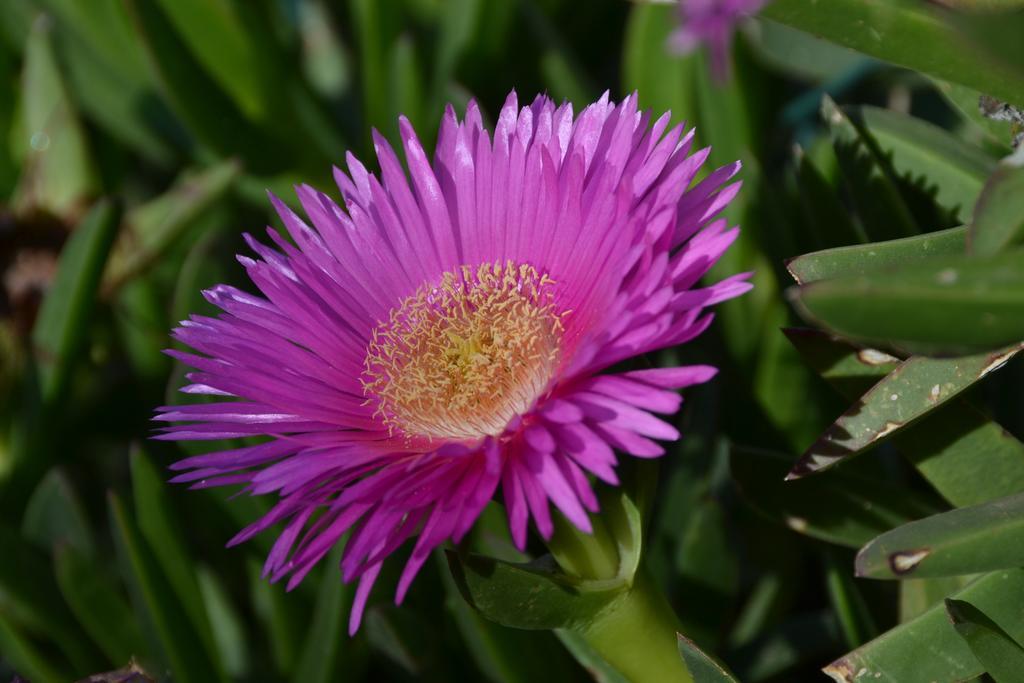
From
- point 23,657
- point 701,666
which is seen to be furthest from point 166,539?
point 701,666

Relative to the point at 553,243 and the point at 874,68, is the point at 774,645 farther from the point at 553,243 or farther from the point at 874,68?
the point at 874,68

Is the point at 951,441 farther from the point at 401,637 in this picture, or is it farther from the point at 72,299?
the point at 72,299

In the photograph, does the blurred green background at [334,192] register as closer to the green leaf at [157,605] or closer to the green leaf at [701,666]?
the green leaf at [157,605]

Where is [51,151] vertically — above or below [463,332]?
above

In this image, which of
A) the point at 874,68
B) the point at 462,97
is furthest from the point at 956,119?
the point at 462,97

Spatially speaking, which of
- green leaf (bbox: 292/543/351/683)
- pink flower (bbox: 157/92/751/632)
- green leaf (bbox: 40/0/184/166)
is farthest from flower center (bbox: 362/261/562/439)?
green leaf (bbox: 40/0/184/166)

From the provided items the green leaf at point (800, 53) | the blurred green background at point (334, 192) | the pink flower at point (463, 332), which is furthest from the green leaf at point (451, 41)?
the pink flower at point (463, 332)

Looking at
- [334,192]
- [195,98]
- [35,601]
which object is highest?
[195,98]

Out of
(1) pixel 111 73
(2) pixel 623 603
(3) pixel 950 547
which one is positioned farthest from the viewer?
(1) pixel 111 73
